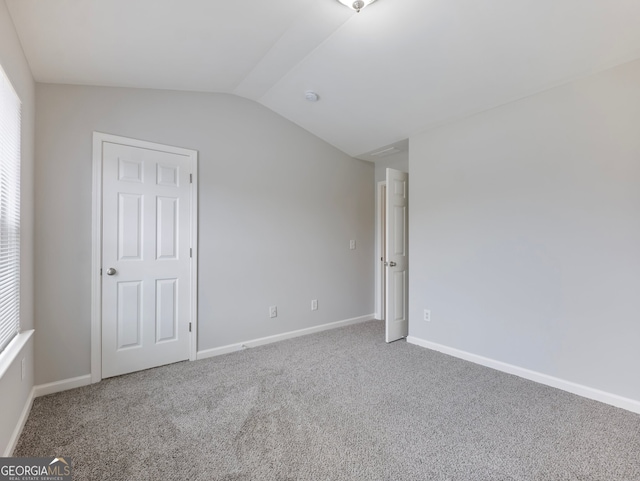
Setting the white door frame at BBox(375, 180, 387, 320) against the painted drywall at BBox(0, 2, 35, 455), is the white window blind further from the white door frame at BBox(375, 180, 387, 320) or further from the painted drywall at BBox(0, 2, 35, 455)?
the white door frame at BBox(375, 180, 387, 320)

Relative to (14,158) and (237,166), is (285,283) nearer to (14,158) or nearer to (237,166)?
(237,166)

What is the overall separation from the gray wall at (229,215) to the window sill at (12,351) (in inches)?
16.2

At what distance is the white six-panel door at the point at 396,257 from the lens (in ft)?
11.4

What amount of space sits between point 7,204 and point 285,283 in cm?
244

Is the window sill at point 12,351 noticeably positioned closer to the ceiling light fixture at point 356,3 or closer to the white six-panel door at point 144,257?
the white six-panel door at point 144,257

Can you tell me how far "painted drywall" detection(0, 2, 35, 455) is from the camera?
1.58m

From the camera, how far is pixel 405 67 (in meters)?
2.48

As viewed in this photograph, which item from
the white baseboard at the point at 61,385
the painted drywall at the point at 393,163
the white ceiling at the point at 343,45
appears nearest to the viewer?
the white ceiling at the point at 343,45

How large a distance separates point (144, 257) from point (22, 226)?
0.86 metres
